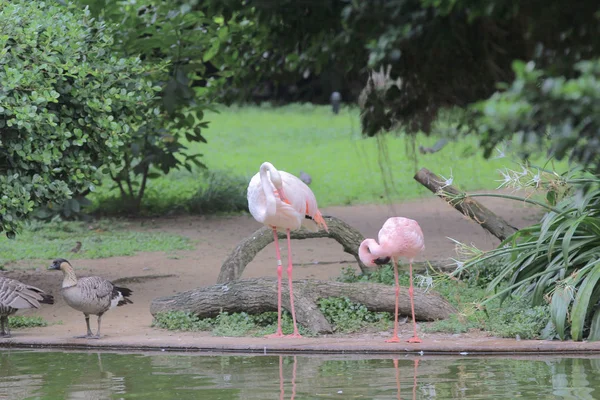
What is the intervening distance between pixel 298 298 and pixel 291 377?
1.85 meters

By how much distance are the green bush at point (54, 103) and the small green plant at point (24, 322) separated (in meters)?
0.83

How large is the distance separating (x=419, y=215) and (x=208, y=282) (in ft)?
20.9

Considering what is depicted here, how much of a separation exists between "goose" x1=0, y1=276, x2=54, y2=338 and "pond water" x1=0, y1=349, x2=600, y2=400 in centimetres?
73

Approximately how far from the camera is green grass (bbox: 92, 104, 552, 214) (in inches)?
727

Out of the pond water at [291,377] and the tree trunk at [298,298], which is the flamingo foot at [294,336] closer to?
the tree trunk at [298,298]

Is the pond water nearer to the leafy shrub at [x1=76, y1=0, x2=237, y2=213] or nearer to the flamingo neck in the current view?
the flamingo neck

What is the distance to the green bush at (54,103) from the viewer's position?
8.89m

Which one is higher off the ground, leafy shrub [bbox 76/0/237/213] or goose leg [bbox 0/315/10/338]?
leafy shrub [bbox 76/0/237/213]

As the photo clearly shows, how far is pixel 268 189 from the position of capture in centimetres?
810

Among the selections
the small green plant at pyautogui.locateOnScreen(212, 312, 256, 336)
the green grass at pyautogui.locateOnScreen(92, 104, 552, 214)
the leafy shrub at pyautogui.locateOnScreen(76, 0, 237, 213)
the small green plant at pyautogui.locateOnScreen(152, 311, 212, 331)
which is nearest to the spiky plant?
the small green plant at pyautogui.locateOnScreen(212, 312, 256, 336)

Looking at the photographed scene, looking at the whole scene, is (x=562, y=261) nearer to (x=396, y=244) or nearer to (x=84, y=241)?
(x=396, y=244)

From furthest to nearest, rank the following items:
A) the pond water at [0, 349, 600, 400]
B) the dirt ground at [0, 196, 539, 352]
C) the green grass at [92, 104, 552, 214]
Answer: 1. the green grass at [92, 104, 552, 214]
2. the dirt ground at [0, 196, 539, 352]
3. the pond water at [0, 349, 600, 400]

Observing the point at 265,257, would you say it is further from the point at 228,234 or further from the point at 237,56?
the point at 237,56

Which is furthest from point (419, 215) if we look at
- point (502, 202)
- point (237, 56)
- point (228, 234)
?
point (237, 56)
